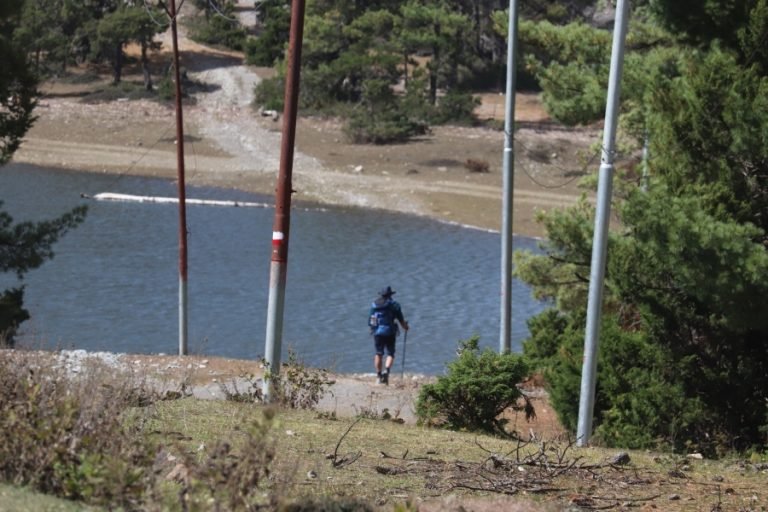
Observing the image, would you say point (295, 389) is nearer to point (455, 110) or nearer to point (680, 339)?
point (680, 339)

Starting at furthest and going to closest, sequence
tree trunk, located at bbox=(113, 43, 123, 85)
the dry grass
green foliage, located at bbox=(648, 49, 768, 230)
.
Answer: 1. tree trunk, located at bbox=(113, 43, 123, 85)
2. green foliage, located at bbox=(648, 49, 768, 230)
3. the dry grass

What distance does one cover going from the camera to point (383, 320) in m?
21.0

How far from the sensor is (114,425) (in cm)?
685

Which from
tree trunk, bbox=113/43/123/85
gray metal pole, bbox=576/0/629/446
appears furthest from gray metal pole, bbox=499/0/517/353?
tree trunk, bbox=113/43/123/85

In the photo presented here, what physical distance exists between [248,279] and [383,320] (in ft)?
42.5

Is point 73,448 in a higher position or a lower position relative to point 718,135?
lower

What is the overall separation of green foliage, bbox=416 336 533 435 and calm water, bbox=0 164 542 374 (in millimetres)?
5557

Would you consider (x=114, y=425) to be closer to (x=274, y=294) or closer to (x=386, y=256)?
(x=274, y=294)

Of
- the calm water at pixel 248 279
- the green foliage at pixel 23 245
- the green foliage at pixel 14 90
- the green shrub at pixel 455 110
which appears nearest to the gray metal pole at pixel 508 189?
the calm water at pixel 248 279

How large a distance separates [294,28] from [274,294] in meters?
2.85

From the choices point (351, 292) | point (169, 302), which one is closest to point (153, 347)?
point (169, 302)

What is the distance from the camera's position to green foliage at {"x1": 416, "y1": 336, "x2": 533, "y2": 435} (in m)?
13.1

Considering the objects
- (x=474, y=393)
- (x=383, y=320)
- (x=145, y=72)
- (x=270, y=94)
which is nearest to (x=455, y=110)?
(x=270, y=94)

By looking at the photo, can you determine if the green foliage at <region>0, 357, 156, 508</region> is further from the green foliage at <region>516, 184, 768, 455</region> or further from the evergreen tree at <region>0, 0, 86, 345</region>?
the evergreen tree at <region>0, 0, 86, 345</region>
